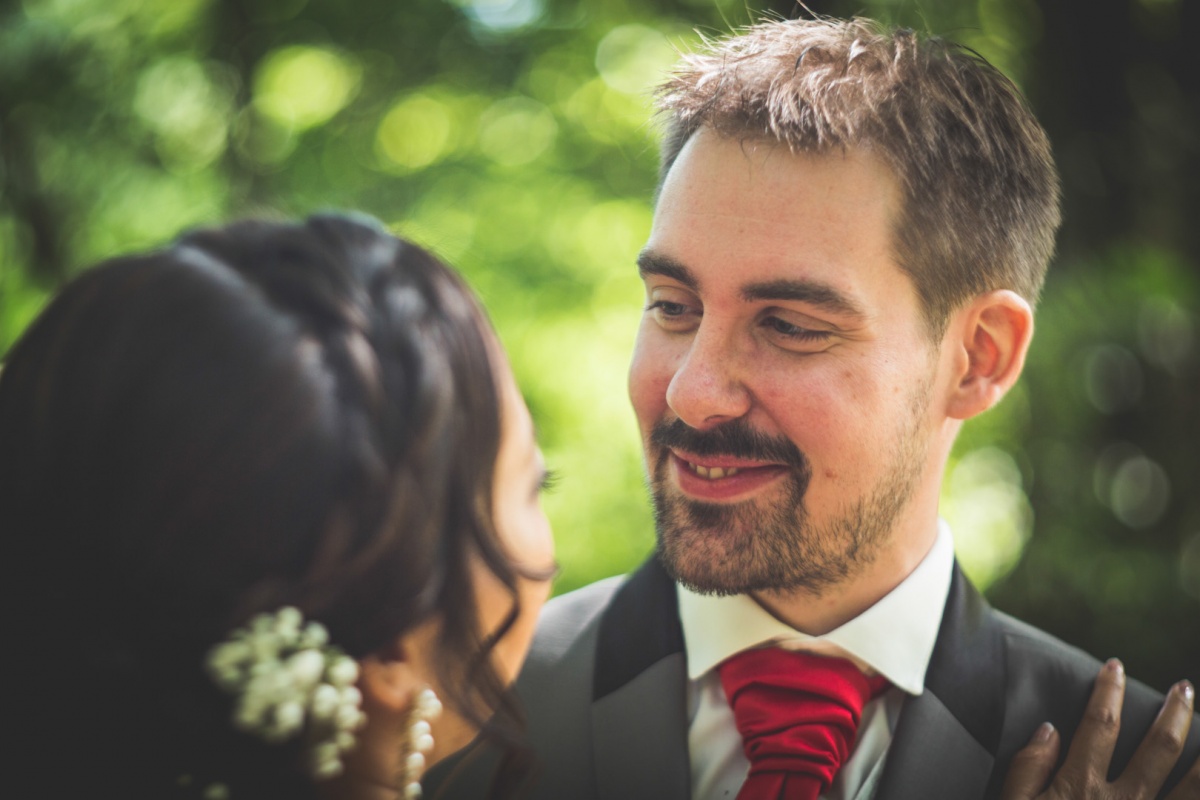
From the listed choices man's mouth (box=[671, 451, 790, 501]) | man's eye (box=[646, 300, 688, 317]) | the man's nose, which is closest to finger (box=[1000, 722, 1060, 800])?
man's mouth (box=[671, 451, 790, 501])

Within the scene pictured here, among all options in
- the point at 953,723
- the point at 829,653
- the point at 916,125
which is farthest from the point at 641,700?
the point at 916,125

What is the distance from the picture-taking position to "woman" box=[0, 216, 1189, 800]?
4.74 ft

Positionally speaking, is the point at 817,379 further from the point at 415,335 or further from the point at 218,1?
the point at 218,1

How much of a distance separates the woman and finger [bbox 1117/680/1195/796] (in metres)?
1.58

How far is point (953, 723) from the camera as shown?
2.22m

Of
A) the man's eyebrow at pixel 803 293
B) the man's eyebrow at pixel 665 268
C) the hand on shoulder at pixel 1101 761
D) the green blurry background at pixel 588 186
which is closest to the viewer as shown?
the hand on shoulder at pixel 1101 761

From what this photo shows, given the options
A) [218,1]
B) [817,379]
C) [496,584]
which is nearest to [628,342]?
[218,1]

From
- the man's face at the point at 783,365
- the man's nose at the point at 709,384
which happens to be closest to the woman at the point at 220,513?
the man's nose at the point at 709,384

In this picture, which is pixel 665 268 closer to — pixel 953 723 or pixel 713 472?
pixel 713 472

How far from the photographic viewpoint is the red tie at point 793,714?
6.98 feet

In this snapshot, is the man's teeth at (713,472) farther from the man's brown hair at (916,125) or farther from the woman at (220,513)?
the woman at (220,513)

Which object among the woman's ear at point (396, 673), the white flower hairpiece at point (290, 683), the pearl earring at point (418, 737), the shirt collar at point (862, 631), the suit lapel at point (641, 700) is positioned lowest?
the suit lapel at point (641, 700)

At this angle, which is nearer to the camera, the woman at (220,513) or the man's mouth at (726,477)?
the woman at (220,513)

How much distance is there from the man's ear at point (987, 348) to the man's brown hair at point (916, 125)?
0.06 meters
